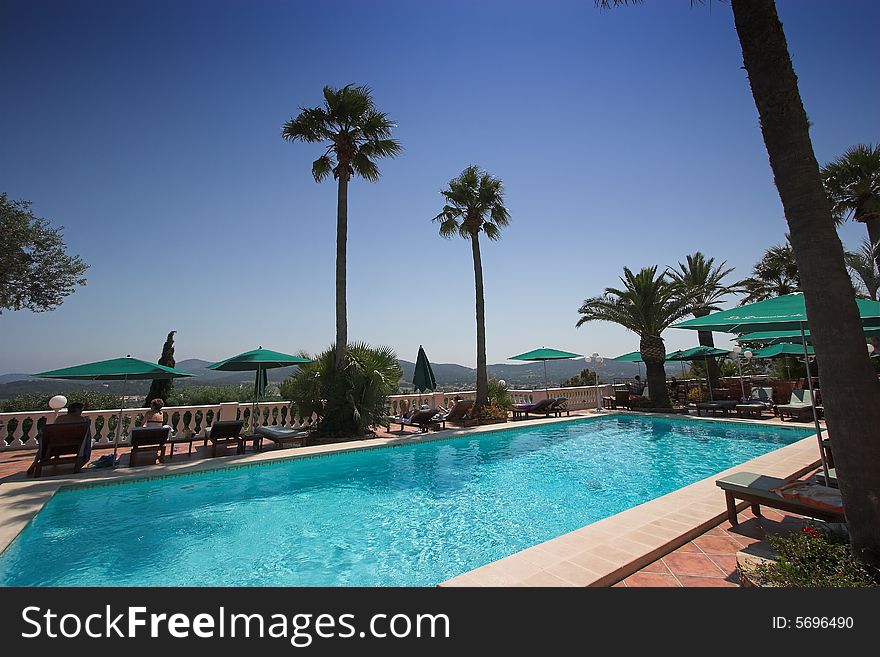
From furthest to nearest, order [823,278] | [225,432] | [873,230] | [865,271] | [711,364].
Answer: [711,364] → [865,271] → [873,230] → [225,432] → [823,278]

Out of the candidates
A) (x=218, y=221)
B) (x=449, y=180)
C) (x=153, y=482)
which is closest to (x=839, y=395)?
(x=153, y=482)

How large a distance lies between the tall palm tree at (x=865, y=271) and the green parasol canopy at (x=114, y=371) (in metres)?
25.5

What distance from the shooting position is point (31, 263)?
17266mm

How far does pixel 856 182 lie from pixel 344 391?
21.7 m

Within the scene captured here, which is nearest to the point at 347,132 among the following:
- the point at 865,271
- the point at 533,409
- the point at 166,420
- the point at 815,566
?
the point at 166,420

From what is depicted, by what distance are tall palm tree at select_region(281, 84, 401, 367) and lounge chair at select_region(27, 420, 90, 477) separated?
6.62 m

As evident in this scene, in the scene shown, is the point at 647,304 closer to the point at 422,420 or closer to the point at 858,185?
the point at 858,185

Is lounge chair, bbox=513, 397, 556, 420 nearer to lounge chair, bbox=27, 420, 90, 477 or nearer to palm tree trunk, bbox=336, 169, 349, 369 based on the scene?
palm tree trunk, bbox=336, 169, 349, 369

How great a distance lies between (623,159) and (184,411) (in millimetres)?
16469

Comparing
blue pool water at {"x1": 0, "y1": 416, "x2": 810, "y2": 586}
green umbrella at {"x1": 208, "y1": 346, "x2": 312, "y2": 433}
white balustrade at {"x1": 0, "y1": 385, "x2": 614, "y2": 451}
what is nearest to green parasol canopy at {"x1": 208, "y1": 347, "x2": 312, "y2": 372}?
green umbrella at {"x1": 208, "y1": 346, "x2": 312, "y2": 433}

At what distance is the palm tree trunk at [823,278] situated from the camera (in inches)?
104

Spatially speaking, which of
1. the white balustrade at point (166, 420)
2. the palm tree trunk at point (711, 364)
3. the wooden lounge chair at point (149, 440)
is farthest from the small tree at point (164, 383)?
the palm tree trunk at point (711, 364)

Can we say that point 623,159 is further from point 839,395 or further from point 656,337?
point 839,395

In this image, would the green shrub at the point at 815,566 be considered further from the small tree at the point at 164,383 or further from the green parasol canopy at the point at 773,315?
the small tree at the point at 164,383
